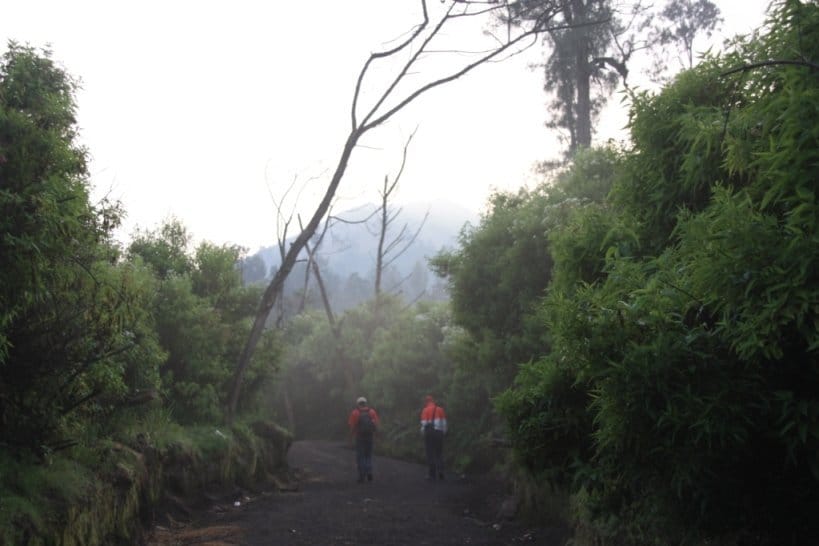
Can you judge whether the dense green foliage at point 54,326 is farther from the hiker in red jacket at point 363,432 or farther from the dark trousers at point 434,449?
the dark trousers at point 434,449

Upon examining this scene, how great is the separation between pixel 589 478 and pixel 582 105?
18561mm

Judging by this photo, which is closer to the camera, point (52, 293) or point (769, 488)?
point (769, 488)

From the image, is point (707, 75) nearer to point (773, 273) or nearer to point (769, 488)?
point (773, 273)

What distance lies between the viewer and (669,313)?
14.1ft

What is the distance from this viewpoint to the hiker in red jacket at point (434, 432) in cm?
1958

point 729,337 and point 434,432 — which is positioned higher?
point 729,337

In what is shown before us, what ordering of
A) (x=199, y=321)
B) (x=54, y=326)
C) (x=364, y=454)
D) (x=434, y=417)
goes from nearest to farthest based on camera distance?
1. (x=54, y=326)
2. (x=199, y=321)
3. (x=364, y=454)
4. (x=434, y=417)

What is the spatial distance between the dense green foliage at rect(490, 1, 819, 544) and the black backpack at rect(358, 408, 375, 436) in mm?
12684

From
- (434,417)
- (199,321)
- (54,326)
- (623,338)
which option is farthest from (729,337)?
(434,417)

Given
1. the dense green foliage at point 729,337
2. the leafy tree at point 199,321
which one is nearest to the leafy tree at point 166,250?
the leafy tree at point 199,321

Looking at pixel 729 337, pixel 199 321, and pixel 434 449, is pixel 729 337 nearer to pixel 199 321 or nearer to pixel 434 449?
pixel 199 321

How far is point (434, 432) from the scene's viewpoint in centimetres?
1981

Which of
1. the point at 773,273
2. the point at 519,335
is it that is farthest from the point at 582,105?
the point at 773,273

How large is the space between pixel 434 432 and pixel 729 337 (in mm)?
16330
